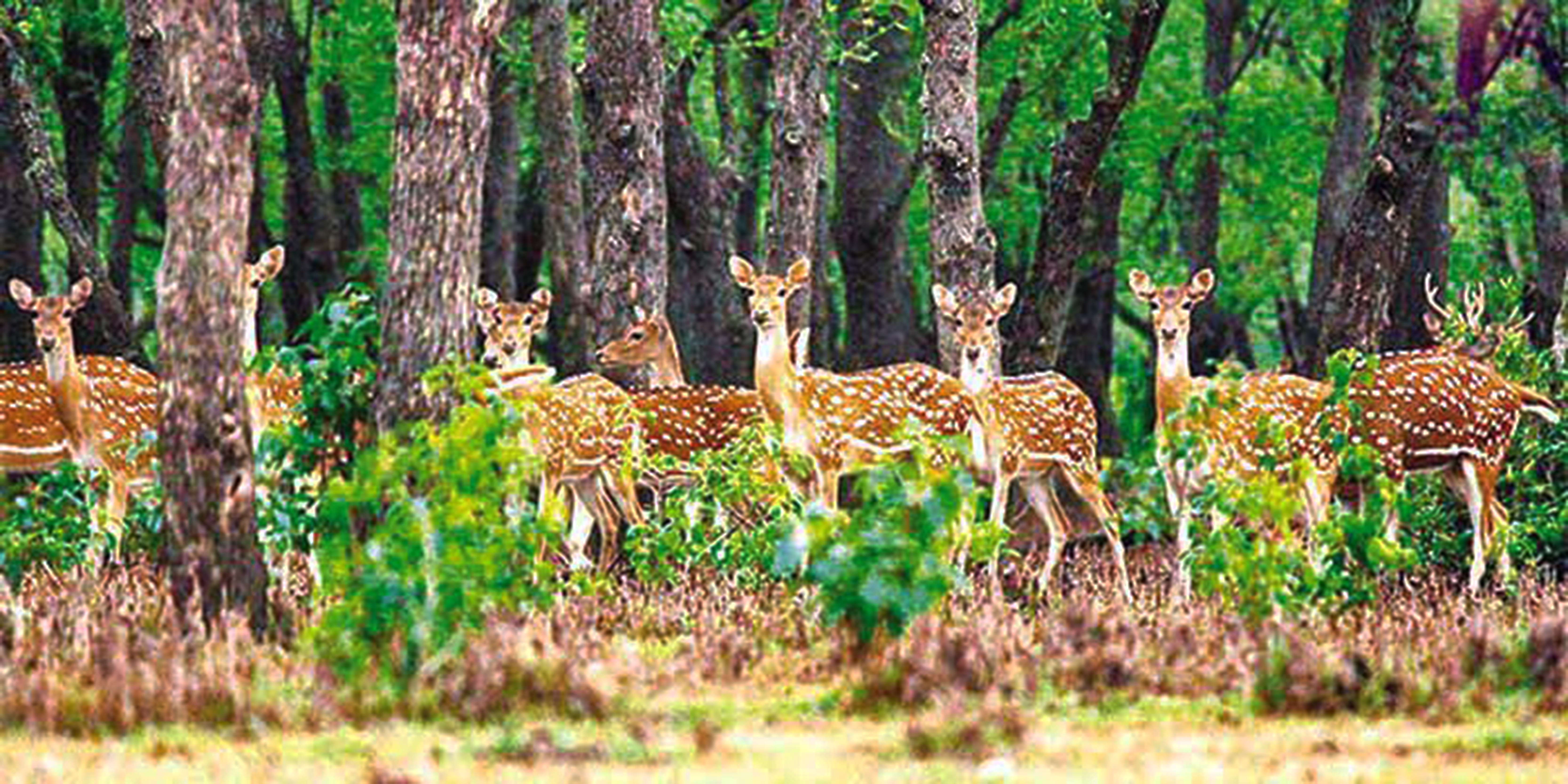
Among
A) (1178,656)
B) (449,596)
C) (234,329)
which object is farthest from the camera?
(234,329)

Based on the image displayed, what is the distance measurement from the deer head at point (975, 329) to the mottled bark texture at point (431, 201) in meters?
4.97

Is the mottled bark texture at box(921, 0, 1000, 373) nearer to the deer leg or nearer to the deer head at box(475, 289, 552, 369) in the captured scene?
the deer leg

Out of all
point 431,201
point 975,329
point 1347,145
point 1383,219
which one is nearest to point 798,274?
point 975,329

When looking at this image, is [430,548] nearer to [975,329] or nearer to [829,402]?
[829,402]

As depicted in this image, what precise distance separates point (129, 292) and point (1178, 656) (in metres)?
21.2

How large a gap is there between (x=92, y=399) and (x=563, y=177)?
6795 millimetres

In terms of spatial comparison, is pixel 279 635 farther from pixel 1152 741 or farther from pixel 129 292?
pixel 129 292

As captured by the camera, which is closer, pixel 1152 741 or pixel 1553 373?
pixel 1152 741

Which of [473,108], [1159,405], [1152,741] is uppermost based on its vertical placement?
[473,108]

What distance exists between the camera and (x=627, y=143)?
18.9 m

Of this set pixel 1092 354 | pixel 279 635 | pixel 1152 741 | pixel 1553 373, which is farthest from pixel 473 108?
pixel 1092 354

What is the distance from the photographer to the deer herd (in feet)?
53.2

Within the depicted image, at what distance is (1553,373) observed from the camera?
59.1 ft

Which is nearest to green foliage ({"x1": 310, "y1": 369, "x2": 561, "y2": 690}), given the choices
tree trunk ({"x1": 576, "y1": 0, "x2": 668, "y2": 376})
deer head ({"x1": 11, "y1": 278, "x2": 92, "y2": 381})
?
deer head ({"x1": 11, "y1": 278, "x2": 92, "y2": 381})
